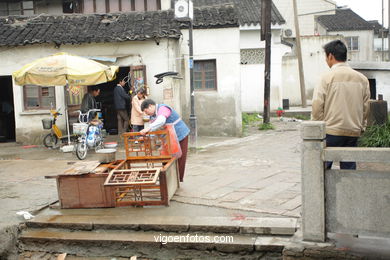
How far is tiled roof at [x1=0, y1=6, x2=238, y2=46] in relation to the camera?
45.8 ft

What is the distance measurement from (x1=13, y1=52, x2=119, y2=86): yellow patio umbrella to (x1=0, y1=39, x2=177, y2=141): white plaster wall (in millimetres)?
2594

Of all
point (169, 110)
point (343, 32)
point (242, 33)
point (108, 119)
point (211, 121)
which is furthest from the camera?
point (343, 32)

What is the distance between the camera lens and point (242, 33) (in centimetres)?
2170

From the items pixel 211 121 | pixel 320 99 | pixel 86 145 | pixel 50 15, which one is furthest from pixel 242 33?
pixel 320 99

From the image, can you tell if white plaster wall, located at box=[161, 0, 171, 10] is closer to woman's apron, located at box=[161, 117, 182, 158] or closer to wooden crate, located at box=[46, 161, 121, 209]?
woman's apron, located at box=[161, 117, 182, 158]

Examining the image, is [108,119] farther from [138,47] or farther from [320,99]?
[320,99]

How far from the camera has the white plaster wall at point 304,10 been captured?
3175cm

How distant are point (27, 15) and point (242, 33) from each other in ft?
32.3

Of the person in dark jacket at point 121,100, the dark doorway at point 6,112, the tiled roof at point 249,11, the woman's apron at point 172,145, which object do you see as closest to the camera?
the woman's apron at point 172,145

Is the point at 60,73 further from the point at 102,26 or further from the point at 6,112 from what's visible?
the point at 6,112

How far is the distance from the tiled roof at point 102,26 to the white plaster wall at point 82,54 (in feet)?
1.20

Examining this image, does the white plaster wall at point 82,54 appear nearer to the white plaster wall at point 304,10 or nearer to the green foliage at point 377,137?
the green foliage at point 377,137

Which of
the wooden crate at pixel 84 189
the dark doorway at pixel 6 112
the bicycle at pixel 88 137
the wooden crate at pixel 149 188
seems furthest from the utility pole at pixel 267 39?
the wooden crate at pixel 84 189

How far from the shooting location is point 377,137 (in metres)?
7.99
